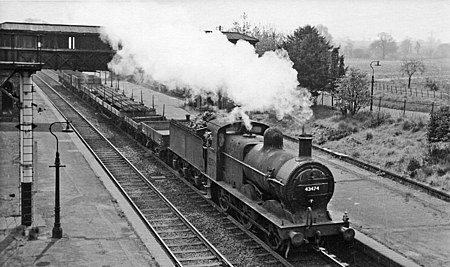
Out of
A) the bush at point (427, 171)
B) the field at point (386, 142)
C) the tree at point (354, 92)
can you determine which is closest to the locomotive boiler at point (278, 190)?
the field at point (386, 142)

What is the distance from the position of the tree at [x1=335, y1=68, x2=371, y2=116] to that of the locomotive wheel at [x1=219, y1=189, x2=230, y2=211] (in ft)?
65.0

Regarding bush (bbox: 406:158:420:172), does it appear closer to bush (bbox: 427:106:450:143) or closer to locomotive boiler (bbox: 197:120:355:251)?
bush (bbox: 427:106:450:143)

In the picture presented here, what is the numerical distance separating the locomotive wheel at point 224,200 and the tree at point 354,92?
65.0ft

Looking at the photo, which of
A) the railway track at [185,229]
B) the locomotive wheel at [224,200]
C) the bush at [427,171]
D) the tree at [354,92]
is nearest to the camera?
the railway track at [185,229]

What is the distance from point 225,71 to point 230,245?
23.8 feet

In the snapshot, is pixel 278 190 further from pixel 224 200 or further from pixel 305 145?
pixel 224 200

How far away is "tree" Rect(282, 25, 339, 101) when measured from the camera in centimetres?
3912

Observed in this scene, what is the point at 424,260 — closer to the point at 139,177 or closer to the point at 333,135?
the point at 139,177

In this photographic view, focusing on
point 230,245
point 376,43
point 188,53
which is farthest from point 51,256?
point 376,43

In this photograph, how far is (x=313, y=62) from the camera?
39.2 m

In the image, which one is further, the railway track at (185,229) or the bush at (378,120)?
the bush at (378,120)

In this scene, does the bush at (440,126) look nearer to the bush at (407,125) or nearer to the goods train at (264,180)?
the bush at (407,125)

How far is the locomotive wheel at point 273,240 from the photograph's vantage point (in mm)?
13887

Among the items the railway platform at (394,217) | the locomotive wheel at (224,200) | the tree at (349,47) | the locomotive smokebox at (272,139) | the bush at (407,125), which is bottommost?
the railway platform at (394,217)
